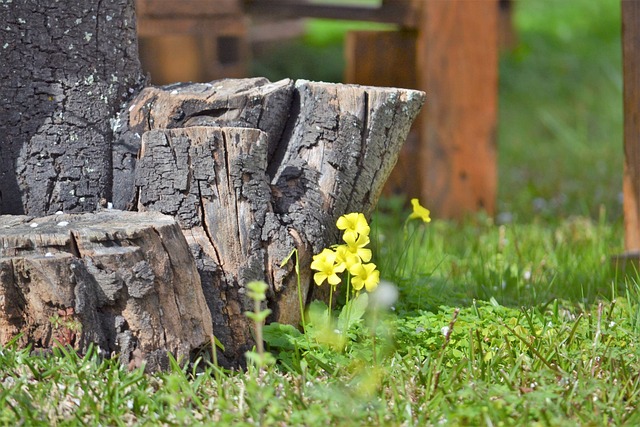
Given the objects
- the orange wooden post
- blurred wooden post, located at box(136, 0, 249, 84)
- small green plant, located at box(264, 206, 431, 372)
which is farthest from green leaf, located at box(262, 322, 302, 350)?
blurred wooden post, located at box(136, 0, 249, 84)

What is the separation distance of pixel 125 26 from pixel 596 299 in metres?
1.97

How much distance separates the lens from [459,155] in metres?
5.40

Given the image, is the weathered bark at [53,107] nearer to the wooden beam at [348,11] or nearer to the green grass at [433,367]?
the green grass at [433,367]

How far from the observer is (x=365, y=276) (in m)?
2.61

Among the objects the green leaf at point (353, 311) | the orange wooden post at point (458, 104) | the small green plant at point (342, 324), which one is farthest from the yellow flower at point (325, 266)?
the orange wooden post at point (458, 104)

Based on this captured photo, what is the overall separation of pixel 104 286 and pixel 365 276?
0.75m

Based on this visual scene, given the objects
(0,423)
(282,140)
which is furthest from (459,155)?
(0,423)

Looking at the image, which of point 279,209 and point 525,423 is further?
point 279,209

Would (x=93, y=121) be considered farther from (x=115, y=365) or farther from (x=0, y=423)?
(x=0, y=423)

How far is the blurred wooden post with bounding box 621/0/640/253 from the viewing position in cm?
376

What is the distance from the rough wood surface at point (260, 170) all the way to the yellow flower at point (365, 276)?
0.27 meters

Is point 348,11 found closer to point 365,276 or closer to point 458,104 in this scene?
point 458,104

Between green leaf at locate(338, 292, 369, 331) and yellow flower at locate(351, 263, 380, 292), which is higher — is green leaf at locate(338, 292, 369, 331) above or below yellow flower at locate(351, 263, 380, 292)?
below

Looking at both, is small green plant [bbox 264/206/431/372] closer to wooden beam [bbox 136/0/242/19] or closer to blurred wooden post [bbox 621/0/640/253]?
blurred wooden post [bbox 621/0/640/253]
